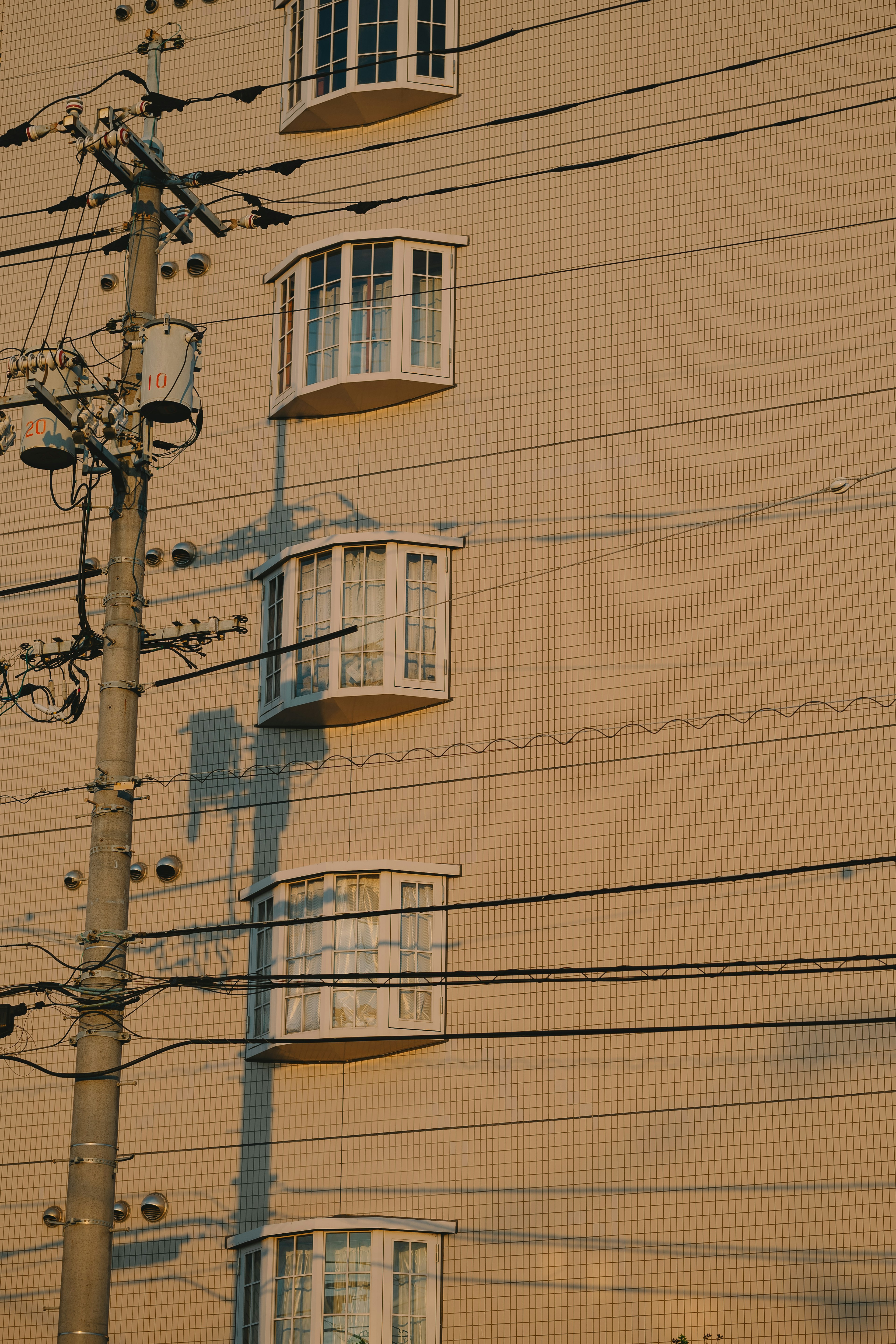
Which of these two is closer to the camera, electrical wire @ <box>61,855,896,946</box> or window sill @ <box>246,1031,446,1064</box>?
electrical wire @ <box>61,855,896,946</box>

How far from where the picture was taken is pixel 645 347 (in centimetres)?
2066

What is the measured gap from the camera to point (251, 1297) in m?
18.3

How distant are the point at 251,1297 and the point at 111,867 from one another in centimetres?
671

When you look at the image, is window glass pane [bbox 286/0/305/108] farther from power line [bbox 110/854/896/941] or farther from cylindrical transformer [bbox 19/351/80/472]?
power line [bbox 110/854/896/941]

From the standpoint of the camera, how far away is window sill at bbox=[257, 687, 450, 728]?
1986 centimetres

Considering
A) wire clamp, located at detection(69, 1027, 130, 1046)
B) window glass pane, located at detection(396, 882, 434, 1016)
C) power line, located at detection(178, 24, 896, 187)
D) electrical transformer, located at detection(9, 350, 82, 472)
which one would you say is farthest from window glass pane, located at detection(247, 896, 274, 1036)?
power line, located at detection(178, 24, 896, 187)

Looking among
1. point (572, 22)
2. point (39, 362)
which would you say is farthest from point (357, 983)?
point (572, 22)

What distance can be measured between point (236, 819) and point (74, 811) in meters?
2.12

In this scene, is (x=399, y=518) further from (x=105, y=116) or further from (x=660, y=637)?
(x=105, y=116)

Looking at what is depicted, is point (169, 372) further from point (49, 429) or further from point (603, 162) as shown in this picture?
point (603, 162)

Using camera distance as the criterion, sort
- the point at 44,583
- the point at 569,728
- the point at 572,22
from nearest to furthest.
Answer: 1. the point at 569,728
2. the point at 44,583
3. the point at 572,22

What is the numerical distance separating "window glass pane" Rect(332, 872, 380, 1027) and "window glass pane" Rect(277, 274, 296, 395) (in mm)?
6518

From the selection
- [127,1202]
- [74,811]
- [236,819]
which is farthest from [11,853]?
[127,1202]

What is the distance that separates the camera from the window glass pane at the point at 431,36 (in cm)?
2284
